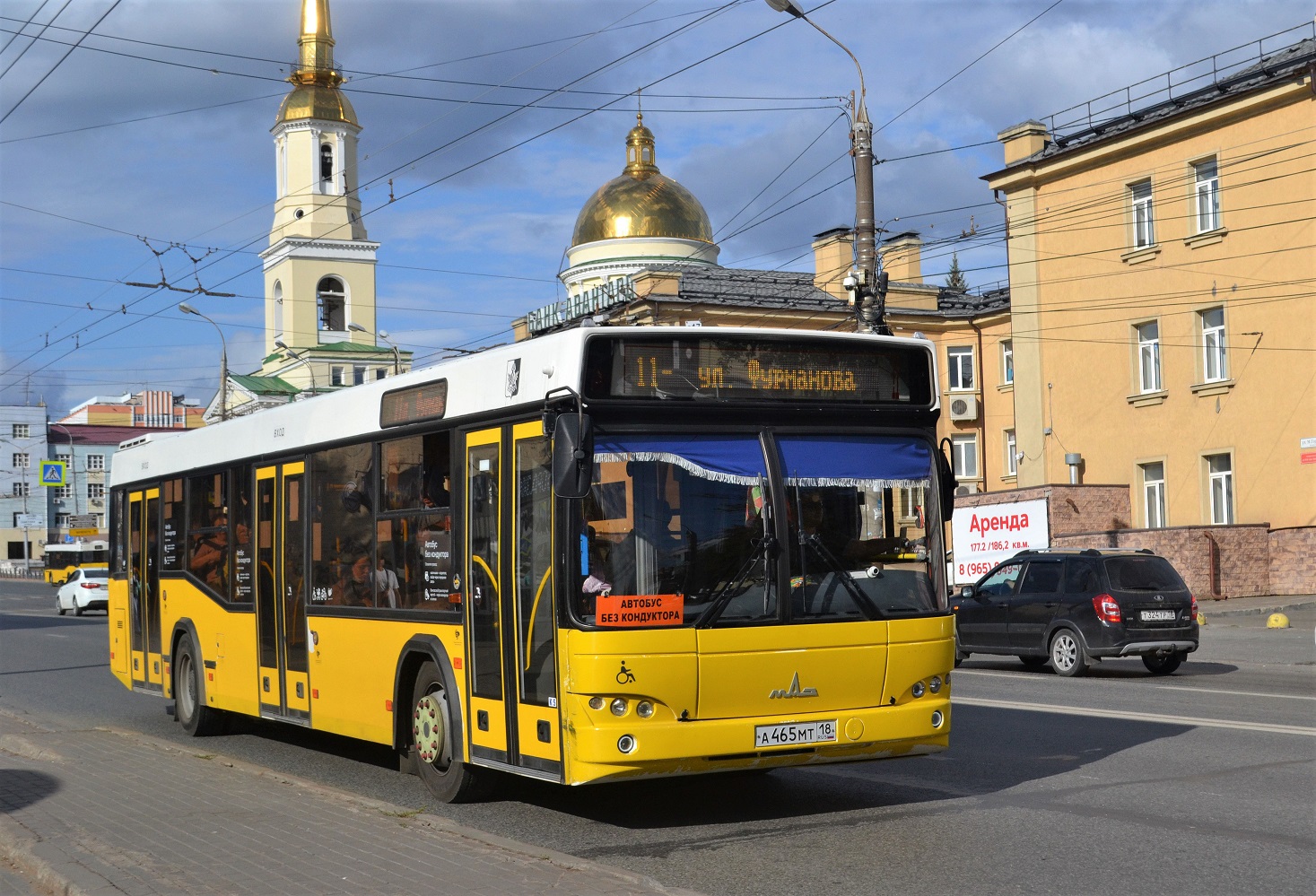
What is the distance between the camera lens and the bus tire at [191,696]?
542 inches

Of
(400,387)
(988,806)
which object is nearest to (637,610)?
(988,806)

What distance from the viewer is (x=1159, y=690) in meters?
16.2

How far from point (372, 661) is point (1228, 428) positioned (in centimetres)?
3029

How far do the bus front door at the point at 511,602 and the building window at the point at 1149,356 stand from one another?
32.4m

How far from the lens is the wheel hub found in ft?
31.0

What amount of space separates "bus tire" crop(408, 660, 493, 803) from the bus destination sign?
8.00 ft

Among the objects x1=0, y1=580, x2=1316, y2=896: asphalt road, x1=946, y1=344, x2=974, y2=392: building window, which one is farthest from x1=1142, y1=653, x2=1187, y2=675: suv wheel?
x1=946, y1=344, x2=974, y2=392: building window

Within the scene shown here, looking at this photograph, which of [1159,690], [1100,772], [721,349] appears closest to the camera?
[721,349]

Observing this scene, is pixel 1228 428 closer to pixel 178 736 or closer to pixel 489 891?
pixel 178 736

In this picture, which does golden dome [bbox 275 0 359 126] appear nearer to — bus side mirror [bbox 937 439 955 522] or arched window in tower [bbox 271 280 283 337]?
arched window in tower [bbox 271 280 283 337]

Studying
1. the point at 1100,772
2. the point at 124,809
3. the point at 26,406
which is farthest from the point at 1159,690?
the point at 26,406

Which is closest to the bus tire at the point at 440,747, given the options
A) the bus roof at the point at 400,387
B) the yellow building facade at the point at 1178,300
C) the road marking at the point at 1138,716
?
the bus roof at the point at 400,387

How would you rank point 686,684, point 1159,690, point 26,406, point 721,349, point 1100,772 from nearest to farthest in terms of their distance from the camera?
point 686,684, point 721,349, point 1100,772, point 1159,690, point 26,406

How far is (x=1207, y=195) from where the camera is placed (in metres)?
36.6
